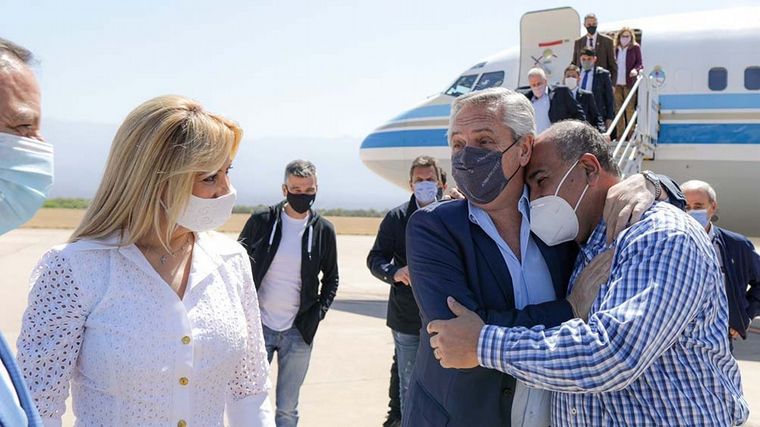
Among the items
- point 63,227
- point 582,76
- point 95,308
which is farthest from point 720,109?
point 63,227

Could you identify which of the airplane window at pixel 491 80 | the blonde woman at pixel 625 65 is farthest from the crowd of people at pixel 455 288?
the airplane window at pixel 491 80

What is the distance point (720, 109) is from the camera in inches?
456

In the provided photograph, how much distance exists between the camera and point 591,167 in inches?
94.1

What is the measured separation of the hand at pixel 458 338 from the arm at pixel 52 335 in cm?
105

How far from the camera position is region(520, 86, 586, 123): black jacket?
8211mm

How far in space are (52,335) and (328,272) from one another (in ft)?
10.7

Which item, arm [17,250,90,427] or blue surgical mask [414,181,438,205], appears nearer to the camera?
arm [17,250,90,427]

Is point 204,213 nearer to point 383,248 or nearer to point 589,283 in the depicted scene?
point 589,283

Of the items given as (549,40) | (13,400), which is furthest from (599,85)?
(13,400)

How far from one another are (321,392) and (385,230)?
83.9 inches

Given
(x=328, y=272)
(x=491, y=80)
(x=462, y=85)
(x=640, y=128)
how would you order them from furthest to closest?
(x=462, y=85), (x=491, y=80), (x=640, y=128), (x=328, y=272)

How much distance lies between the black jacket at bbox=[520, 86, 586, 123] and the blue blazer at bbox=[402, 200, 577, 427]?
6.01 metres

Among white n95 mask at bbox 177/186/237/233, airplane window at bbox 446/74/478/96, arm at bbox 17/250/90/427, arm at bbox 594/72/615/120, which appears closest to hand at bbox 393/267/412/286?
white n95 mask at bbox 177/186/237/233

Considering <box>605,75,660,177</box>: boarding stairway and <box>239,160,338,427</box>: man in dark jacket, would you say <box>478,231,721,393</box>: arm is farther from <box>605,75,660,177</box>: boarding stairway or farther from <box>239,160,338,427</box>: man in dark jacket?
<box>605,75,660,177</box>: boarding stairway
